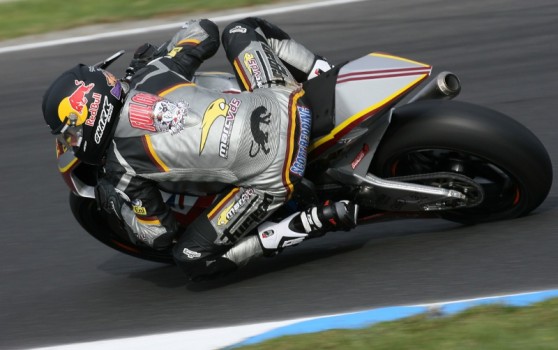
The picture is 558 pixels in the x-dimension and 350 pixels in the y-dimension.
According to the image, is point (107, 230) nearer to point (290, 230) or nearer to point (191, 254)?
point (191, 254)

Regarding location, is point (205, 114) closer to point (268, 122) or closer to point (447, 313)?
point (268, 122)

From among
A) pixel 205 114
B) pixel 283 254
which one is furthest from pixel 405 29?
pixel 205 114

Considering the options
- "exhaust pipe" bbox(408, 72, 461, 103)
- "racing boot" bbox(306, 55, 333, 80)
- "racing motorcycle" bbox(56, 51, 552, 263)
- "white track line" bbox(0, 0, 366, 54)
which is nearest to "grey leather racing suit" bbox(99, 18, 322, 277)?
"racing motorcycle" bbox(56, 51, 552, 263)

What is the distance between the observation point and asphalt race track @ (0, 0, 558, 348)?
4809 mm

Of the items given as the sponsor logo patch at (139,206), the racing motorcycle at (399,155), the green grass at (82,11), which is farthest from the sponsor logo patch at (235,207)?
the green grass at (82,11)

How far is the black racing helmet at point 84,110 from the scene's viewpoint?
468 cm

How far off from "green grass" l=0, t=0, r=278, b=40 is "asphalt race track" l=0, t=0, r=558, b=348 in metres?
2.45

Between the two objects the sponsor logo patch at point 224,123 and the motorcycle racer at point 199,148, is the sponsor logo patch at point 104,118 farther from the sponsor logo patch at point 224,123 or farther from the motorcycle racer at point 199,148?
the sponsor logo patch at point 224,123

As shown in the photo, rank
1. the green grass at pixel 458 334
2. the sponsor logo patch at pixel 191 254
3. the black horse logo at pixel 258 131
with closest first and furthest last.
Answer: the green grass at pixel 458 334, the black horse logo at pixel 258 131, the sponsor logo patch at pixel 191 254

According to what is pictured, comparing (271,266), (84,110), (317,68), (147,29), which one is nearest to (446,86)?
(317,68)

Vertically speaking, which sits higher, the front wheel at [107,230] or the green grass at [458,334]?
the green grass at [458,334]

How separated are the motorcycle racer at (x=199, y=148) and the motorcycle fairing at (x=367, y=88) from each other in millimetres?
167

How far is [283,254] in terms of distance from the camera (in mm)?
5566

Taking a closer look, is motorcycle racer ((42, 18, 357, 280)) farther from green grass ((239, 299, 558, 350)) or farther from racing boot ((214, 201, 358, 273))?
green grass ((239, 299, 558, 350))
